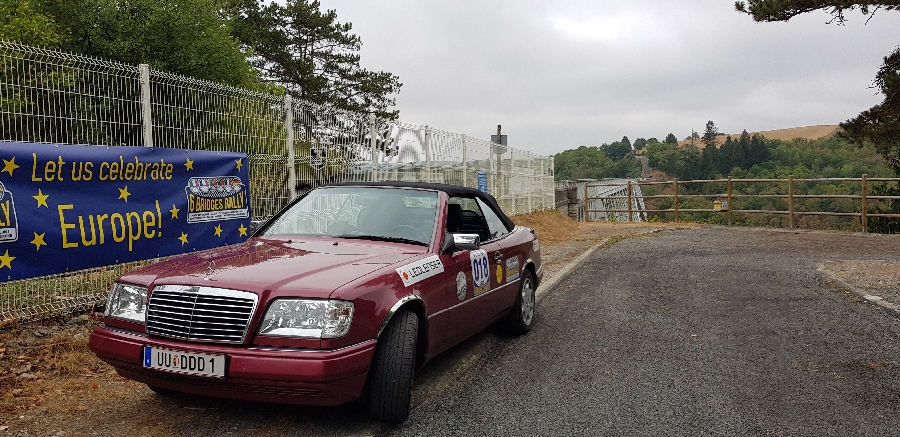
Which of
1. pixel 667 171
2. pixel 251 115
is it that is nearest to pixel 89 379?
pixel 251 115

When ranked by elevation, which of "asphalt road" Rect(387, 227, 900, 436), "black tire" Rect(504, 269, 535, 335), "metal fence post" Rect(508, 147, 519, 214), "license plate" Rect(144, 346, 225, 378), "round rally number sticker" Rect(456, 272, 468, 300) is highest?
"metal fence post" Rect(508, 147, 519, 214)

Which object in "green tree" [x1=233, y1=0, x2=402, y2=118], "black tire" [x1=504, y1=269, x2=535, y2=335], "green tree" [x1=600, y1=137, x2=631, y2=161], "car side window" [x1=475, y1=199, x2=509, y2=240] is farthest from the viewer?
"green tree" [x1=600, y1=137, x2=631, y2=161]

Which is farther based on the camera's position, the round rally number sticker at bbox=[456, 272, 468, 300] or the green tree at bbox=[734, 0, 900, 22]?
the green tree at bbox=[734, 0, 900, 22]

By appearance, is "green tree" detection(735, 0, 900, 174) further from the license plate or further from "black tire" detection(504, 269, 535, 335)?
the license plate

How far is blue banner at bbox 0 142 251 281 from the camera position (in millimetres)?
5328

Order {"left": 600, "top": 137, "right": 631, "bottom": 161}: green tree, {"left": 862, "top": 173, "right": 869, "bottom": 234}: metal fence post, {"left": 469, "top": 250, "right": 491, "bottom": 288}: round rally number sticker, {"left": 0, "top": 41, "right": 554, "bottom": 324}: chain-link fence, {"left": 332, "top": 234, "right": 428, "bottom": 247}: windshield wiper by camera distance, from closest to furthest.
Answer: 1. {"left": 332, "top": 234, "right": 428, "bottom": 247}: windshield wiper
2. {"left": 469, "top": 250, "right": 491, "bottom": 288}: round rally number sticker
3. {"left": 0, "top": 41, "right": 554, "bottom": 324}: chain-link fence
4. {"left": 862, "top": 173, "right": 869, "bottom": 234}: metal fence post
5. {"left": 600, "top": 137, "right": 631, "bottom": 161}: green tree

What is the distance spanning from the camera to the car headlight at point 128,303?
12.3 feet

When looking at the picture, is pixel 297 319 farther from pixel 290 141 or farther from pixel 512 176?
pixel 512 176

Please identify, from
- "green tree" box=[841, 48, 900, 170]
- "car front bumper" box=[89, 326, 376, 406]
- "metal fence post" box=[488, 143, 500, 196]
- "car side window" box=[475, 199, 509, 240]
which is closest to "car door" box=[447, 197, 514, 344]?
"car side window" box=[475, 199, 509, 240]

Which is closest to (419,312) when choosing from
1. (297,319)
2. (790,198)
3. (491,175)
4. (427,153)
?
(297,319)

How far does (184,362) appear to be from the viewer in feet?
11.4

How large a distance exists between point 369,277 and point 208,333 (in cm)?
87

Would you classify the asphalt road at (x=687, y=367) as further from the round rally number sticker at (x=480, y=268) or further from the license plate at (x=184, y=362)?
the license plate at (x=184, y=362)

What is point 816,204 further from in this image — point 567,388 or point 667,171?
point 667,171
